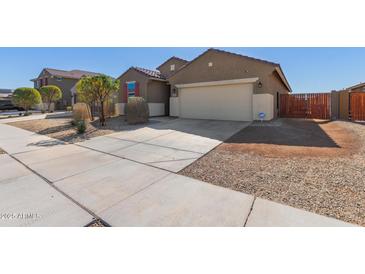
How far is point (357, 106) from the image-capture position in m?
11.7

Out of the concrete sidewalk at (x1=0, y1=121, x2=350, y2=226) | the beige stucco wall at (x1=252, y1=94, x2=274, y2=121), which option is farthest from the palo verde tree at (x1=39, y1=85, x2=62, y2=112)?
the beige stucco wall at (x1=252, y1=94, x2=274, y2=121)

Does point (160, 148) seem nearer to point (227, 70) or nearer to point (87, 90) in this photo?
point (87, 90)

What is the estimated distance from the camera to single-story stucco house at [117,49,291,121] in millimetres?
11742

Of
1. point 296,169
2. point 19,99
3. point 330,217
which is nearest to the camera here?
point 330,217

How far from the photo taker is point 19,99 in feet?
64.6

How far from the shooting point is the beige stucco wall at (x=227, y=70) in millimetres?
11547

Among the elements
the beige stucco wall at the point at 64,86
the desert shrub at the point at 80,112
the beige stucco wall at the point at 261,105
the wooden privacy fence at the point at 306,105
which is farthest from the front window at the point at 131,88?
the beige stucco wall at the point at 64,86

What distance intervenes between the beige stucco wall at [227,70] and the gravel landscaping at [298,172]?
6.26 m

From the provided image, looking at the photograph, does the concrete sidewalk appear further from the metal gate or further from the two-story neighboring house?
Answer: the two-story neighboring house

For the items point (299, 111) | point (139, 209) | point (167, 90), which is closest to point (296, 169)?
point (139, 209)

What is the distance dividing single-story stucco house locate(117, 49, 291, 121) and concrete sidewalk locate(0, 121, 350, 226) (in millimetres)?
9446
